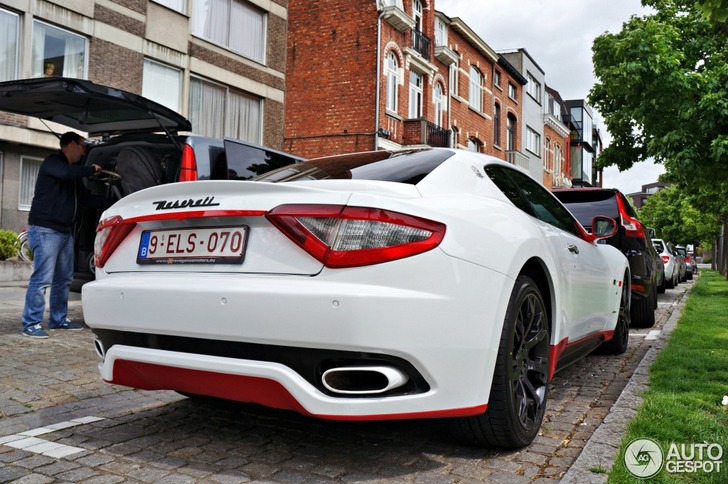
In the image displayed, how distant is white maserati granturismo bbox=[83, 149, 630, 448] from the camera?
8.39 feet

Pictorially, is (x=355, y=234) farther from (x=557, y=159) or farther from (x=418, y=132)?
(x=557, y=159)

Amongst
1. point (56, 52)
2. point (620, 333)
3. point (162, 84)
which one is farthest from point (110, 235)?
point (162, 84)

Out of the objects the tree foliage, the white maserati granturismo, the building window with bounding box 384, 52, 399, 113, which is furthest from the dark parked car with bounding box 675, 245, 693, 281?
the tree foliage

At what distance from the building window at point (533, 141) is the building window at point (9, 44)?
32311 mm

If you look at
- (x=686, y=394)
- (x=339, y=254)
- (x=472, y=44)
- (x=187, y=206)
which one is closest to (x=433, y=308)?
(x=339, y=254)

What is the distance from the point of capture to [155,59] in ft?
55.7

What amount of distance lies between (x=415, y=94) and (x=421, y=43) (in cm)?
206

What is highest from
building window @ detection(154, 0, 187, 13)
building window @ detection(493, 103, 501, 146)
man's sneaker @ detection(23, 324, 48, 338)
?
building window @ detection(493, 103, 501, 146)

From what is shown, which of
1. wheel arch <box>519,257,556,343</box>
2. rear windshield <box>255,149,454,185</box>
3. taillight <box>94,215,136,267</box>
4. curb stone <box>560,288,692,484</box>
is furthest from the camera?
wheel arch <box>519,257,556,343</box>

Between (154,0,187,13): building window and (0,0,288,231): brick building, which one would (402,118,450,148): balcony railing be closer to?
(0,0,288,231): brick building

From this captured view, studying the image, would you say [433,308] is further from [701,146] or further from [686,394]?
[701,146]

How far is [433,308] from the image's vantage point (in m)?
2.62

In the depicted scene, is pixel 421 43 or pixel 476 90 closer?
pixel 421 43

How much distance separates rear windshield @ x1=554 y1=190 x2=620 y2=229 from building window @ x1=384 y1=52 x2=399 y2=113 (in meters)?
16.5
